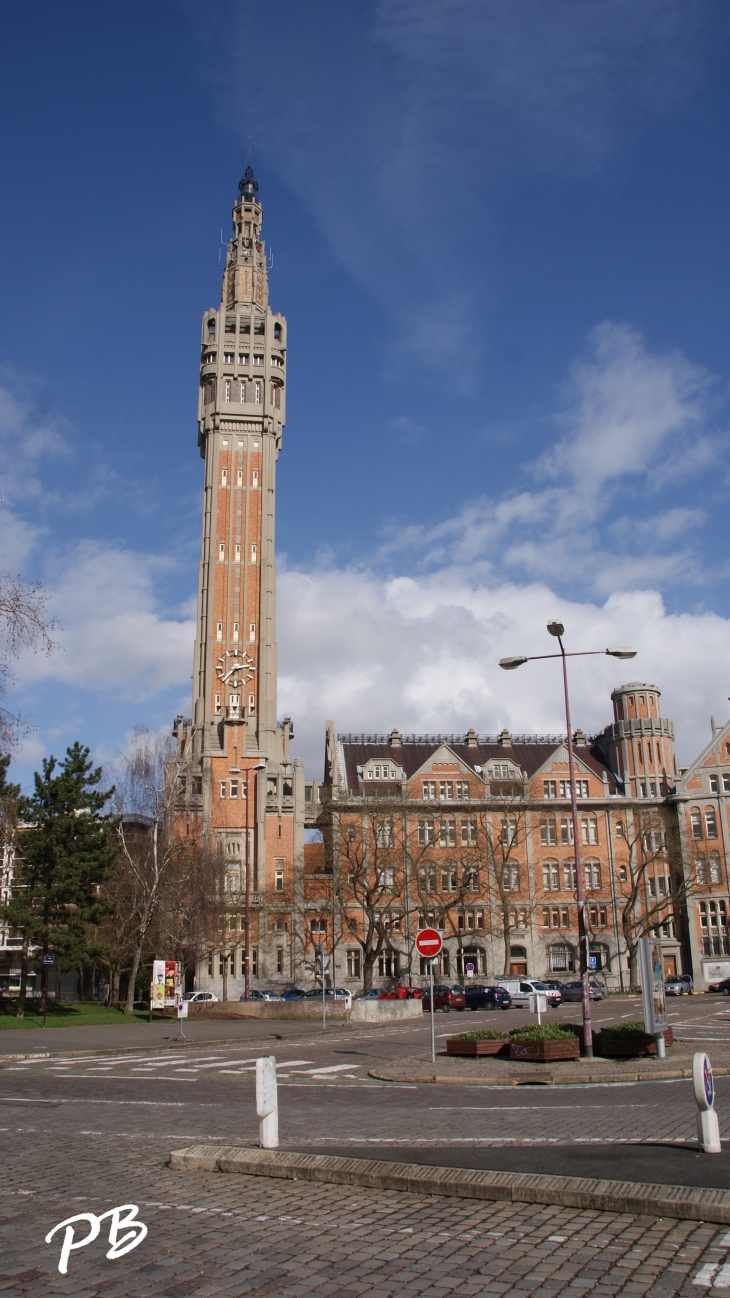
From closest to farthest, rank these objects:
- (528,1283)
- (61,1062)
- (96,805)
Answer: (528,1283) < (61,1062) < (96,805)

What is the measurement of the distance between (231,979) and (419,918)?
14339 millimetres

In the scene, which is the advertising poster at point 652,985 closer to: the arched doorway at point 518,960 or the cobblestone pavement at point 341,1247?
the cobblestone pavement at point 341,1247

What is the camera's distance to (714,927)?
2899 inches

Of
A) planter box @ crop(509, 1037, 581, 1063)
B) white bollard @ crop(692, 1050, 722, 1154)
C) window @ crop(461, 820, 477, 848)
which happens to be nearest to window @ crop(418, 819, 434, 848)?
window @ crop(461, 820, 477, 848)

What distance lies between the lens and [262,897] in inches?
2896

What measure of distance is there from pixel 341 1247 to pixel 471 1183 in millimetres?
1559

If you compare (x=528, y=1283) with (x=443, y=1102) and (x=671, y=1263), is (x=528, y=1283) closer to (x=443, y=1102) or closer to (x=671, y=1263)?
(x=671, y=1263)

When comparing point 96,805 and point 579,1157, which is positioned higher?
point 96,805

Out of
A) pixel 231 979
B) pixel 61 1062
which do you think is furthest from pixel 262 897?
pixel 61 1062

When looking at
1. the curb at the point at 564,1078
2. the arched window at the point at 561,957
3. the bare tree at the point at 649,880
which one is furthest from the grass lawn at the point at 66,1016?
the bare tree at the point at 649,880

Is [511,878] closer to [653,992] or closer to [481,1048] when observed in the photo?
[481,1048]

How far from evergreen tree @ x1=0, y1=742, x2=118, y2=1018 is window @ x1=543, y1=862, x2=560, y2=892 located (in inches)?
1615

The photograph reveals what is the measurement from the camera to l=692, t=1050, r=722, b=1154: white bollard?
849 centimetres

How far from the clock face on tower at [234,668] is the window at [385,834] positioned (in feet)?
63.2
